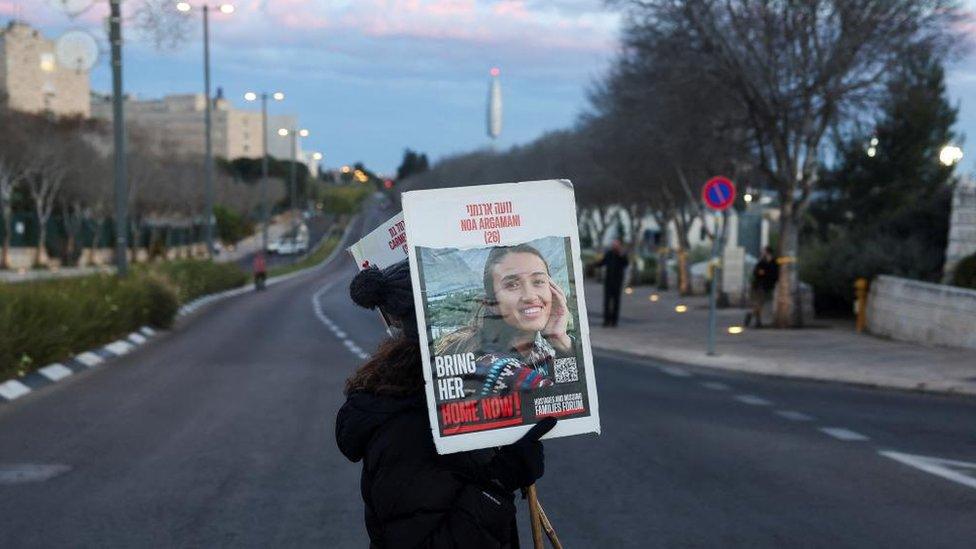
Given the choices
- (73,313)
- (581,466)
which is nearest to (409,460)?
(581,466)

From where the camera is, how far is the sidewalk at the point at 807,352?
634 inches

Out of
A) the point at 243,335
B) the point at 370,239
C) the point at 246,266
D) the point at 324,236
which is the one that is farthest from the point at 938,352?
the point at 324,236

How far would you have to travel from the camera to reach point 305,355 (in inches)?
794

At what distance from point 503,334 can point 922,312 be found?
18688 mm

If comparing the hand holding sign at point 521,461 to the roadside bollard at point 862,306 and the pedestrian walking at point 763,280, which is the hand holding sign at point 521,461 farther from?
the pedestrian walking at point 763,280

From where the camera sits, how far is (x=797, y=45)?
24328mm

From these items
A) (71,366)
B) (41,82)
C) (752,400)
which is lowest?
(752,400)

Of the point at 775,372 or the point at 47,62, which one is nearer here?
the point at 775,372

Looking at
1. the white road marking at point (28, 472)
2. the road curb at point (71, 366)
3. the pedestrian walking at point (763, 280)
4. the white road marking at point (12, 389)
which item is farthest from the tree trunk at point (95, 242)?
the white road marking at point (28, 472)

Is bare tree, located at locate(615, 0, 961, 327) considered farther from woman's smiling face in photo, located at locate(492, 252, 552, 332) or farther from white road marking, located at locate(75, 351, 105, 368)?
woman's smiling face in photo, located at locate(492, 252, 552, 332)

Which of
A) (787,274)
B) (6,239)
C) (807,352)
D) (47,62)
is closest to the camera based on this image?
(807,352)

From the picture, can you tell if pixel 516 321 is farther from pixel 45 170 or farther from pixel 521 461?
pixel 45 170

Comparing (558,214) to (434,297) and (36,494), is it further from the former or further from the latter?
(36,494)

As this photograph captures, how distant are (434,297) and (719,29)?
68.8 feet
